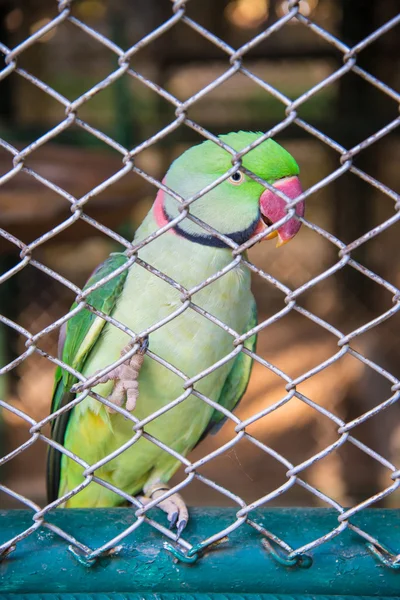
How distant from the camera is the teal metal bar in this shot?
3.64ft

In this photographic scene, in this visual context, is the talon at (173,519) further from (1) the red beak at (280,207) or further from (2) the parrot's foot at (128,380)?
(1) the red beak at (280,207)

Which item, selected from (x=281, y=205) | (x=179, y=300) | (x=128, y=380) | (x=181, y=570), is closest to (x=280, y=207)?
(x=281, y=205)

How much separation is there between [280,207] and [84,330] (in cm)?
55

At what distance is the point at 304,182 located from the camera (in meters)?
4.74

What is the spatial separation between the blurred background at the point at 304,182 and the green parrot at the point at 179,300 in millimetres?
2481

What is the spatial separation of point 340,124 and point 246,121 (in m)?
0.61

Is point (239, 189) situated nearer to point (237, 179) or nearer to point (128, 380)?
point (237, 179)

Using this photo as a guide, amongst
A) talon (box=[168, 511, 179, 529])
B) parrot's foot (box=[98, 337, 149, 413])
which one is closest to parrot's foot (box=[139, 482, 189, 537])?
talon (box=[168, 511, 179, 529])

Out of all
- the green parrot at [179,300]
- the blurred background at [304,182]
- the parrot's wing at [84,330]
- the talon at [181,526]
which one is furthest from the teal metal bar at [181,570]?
the blurred background at [304,182]

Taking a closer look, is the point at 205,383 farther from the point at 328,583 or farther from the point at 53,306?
the point at 53,306

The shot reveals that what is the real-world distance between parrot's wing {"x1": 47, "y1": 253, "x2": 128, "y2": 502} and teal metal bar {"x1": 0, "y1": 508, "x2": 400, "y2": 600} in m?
0.56

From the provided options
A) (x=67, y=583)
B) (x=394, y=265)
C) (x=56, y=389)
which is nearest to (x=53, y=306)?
(x=394, y=265)

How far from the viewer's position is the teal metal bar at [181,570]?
1109 millimetres

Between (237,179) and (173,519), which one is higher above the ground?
(237,179)
